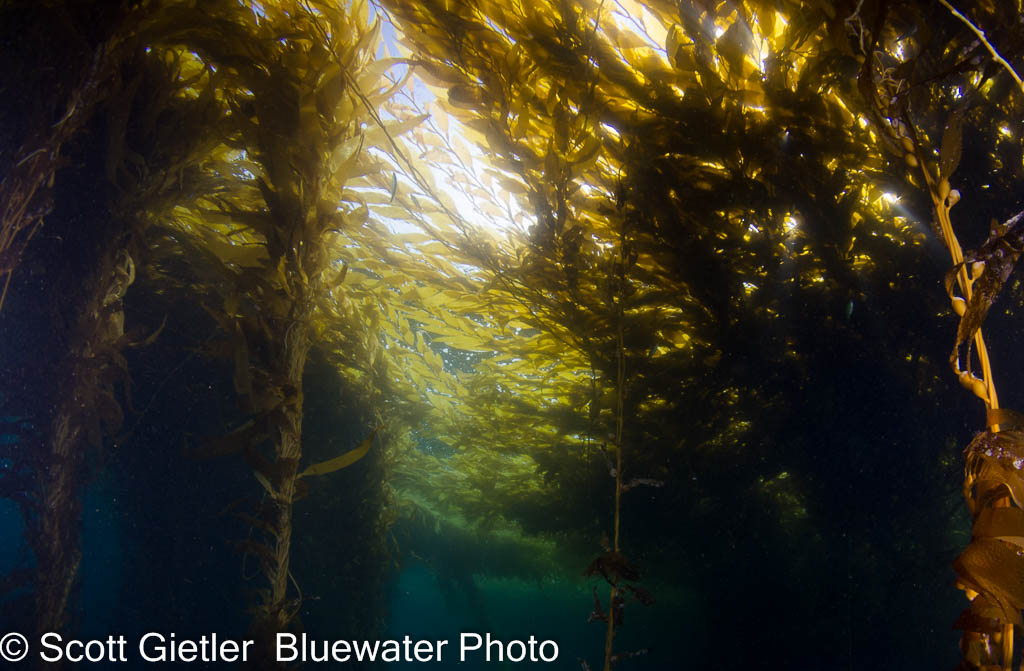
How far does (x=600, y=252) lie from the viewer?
3.81 metres

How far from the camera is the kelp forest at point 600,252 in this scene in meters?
2.61

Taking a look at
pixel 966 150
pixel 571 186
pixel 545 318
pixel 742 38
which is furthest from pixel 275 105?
pixel 966 150

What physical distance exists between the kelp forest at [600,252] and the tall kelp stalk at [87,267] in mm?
25

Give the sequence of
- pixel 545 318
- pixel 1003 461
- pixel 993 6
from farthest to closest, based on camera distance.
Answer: pixel 545 318, pixel 993 6, pixel 1003 461

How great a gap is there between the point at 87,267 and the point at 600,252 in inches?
181

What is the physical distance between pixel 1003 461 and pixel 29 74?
519 centimetres

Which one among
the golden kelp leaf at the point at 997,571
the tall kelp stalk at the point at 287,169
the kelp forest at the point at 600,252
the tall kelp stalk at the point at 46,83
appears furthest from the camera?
the tall kelp stalk at the point at 287,169

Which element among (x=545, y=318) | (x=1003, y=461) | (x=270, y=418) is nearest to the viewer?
(x=1003, y=461)

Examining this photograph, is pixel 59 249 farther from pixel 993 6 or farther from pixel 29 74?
pixel 993 6

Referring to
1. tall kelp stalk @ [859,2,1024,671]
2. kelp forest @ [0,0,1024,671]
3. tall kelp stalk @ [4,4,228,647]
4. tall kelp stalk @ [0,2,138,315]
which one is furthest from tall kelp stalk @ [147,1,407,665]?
tall kelp stalk @ [859,2,1024,671]

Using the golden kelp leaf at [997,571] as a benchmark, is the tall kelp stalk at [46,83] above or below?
above

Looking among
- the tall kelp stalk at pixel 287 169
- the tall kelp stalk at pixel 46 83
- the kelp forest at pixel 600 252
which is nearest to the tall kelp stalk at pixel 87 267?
the kelp forest at pixel 600 252

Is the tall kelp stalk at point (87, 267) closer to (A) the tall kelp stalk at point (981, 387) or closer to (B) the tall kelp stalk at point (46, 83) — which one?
(B) the tall kelp stalk at point (46, 83)

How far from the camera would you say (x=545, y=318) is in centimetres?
442
